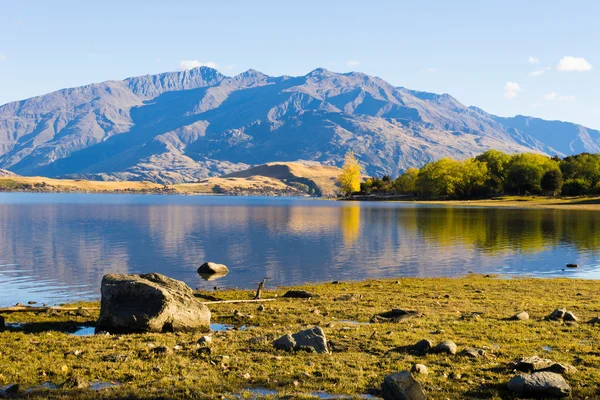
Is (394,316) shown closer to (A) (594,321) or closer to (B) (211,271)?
(A) (594,321)

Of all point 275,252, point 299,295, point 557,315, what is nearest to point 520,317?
point 557,315

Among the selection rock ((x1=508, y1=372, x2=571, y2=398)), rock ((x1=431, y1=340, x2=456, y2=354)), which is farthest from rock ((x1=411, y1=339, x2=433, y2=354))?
rock ((x1=508, y1=372, x2=571, y2=398))

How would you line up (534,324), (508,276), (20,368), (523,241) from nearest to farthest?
(20,368)
(534,324)
(508,276)
(523,241)

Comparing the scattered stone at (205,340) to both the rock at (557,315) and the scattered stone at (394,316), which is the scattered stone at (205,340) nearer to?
the scattered stone at (394,316)

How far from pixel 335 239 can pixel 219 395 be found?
72.9 m

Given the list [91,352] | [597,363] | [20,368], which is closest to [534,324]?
[597,363]

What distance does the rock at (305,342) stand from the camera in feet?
68.5

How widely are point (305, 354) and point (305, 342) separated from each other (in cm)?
77

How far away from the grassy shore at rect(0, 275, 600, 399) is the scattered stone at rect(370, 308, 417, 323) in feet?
1.86

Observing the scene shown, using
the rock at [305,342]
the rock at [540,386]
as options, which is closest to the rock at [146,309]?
the rock at [305,342]

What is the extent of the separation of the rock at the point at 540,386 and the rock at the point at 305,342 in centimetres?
730

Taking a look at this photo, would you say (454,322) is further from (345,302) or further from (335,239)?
(335,239)

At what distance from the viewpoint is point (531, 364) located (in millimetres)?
17828

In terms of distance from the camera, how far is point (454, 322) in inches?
1057
